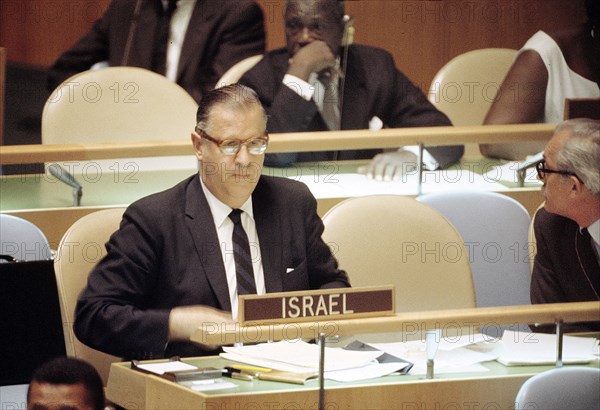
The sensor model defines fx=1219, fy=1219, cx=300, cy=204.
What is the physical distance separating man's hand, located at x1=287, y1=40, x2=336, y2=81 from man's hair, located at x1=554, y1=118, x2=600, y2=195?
120 cm

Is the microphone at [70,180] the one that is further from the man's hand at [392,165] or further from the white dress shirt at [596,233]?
the white dress shirt at [596,233]

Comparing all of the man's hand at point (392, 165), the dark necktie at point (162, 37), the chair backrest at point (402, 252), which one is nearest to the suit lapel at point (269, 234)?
the chair backrest at point (402, 252)

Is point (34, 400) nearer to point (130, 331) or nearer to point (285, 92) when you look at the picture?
point (130, 331)

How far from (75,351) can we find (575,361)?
122 cm

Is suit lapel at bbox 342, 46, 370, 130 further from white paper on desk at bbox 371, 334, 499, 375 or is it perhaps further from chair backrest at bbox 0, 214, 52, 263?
white paper on desk at bbox 371, 334, 499, 375

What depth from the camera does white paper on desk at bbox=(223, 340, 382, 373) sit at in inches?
96.3

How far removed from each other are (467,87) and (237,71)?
931mm

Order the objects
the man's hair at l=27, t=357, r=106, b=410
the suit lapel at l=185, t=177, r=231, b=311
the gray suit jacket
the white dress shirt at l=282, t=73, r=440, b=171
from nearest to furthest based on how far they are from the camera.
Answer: the man's hair at l=27, t=357, r=106, b=410 < the gray suit jacket < the suit lapel at l=185, t=177, r=231, b=311 < the white dress shirt at l=282, t=73, r=440, b=171

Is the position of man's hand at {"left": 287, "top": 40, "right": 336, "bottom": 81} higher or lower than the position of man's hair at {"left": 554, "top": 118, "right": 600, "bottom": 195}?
higher

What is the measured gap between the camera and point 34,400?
2.23m

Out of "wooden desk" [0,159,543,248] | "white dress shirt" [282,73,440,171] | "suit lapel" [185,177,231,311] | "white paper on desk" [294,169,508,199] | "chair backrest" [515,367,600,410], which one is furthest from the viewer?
"white dress shirt" [282,73,440,171]

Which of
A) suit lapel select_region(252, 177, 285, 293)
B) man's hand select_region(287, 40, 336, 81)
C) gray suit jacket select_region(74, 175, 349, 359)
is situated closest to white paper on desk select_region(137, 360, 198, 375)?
gray suit jacket select_region(74, 175, 349, 359)

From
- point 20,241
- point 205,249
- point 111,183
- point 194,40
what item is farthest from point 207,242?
point 194,40

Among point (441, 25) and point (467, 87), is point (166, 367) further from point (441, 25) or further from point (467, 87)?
point (441, 25)
